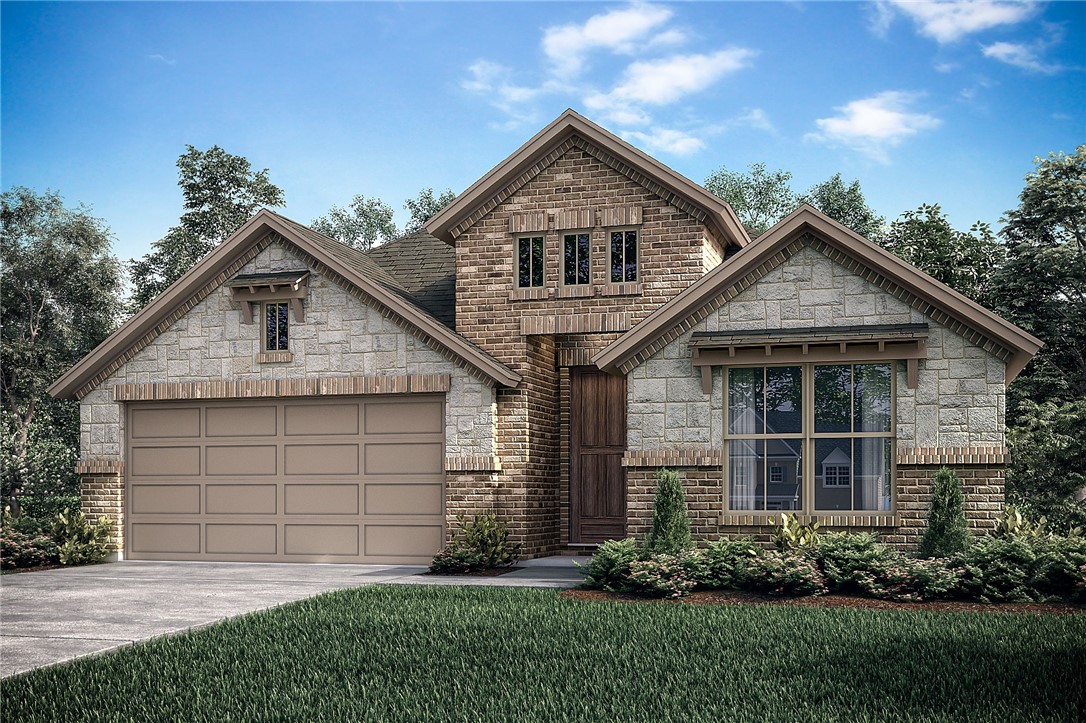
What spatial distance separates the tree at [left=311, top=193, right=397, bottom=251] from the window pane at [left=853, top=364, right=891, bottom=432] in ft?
130

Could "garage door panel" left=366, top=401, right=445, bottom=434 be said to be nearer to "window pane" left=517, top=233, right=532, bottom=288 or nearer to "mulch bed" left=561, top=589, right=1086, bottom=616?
"window pane" left=517, top=233, right=532, bottom=288

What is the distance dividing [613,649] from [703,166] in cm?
3957

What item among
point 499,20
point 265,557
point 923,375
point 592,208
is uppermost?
point 499,20

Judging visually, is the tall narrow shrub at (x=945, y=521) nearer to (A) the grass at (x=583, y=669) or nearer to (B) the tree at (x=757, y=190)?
(A) the grass at (x=583, y=669)

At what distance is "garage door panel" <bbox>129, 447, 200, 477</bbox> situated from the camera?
2098 centimetres

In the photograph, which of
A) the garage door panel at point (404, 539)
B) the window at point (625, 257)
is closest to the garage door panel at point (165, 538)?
the garage door panel at point (404, 539)

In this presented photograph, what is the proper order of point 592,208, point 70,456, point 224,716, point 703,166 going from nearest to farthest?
1. point 224,716
2. point 592,208
3. point 70,456
4. point 703,166

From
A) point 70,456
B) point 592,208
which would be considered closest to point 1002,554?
point 592,208

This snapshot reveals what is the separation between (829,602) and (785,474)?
3143mm

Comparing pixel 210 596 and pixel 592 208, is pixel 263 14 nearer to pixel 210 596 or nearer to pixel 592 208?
pixel 592 208

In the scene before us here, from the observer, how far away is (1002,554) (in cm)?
1395

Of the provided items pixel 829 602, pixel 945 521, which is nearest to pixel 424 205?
pixel 945 521

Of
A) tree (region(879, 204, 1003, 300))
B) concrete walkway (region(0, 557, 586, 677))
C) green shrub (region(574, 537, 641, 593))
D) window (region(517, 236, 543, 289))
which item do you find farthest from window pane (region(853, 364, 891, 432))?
tree (region(879, 204, 1003, 300))

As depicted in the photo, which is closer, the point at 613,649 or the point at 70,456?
the point at 613,649
